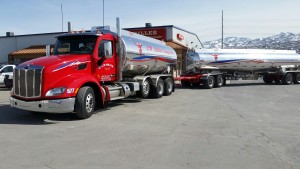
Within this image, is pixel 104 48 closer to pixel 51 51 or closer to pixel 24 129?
pixel 51 51

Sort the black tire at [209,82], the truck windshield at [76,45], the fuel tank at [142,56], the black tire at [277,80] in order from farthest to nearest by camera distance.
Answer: the black tire at [277,80] → the black tire at [209,82] → the fuel tank at [142,56] → the truck windshield at [76,45]

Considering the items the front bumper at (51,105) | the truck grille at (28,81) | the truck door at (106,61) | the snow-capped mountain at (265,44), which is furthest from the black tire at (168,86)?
the snow-capped mountain at (265,44)

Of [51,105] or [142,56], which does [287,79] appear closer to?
[142,56]

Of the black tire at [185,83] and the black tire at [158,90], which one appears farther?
the black tire at [185,83]

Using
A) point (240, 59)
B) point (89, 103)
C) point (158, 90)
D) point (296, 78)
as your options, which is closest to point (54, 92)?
point (89, 103)

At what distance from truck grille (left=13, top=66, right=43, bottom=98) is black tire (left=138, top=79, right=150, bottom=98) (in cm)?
646

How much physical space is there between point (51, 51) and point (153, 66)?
5981mm

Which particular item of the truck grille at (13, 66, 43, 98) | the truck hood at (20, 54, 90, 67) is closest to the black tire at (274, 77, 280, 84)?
the truck hood at (20, 54, 90, 67)

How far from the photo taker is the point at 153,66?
58.4ft

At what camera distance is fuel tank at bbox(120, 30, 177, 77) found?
555 inches

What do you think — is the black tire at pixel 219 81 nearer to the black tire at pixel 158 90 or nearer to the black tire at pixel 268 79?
the black tire at pixel 268 79

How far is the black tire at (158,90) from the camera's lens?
17.1 meters

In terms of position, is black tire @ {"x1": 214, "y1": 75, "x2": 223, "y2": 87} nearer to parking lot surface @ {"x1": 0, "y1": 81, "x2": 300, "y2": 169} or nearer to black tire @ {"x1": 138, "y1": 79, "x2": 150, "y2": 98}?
black tire @ {"x1": 138, "y1": 79, "x2": 150, "y2": 98}

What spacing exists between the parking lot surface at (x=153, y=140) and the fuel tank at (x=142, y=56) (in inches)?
106
